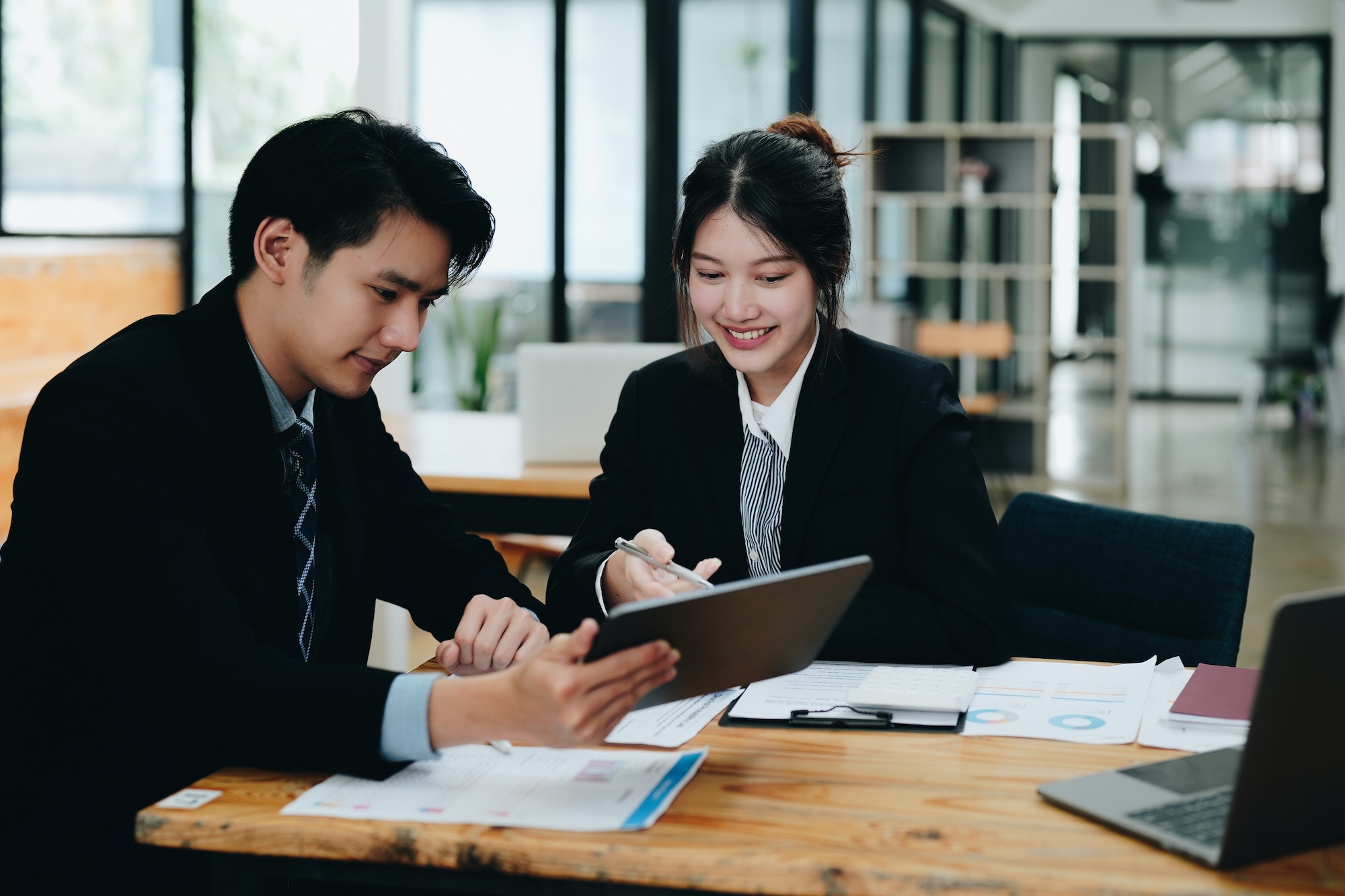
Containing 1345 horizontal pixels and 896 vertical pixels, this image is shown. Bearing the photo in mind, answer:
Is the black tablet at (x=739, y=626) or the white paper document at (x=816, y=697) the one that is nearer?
the black tablet at (x=739, y=626)

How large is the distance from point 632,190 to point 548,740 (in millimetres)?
6211

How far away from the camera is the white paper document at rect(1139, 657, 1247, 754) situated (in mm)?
1333

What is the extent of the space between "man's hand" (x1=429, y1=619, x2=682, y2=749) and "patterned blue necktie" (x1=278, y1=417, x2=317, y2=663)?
456mm

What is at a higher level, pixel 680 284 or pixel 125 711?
pixel 680 284

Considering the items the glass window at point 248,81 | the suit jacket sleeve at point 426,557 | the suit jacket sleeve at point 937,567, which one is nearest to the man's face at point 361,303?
the suit jacket sleeve at point 426,557

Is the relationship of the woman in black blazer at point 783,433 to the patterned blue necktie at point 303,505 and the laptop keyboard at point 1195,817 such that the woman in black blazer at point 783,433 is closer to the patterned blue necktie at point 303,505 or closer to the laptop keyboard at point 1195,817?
the patterned blue necktie at point 303,505

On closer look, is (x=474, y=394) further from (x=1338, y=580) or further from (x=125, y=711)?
(x=125, y=711)

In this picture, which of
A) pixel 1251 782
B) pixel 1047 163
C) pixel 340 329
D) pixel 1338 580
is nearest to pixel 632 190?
pixel 1047 163

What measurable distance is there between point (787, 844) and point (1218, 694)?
24.2 inches

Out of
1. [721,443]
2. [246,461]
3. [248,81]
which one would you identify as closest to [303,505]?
[246,461]

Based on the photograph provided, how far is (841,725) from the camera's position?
1404mm

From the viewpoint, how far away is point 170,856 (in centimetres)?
139

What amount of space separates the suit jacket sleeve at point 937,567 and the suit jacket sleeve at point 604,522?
0.34 m

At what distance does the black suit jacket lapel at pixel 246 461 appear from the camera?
Answer: 1443mm
